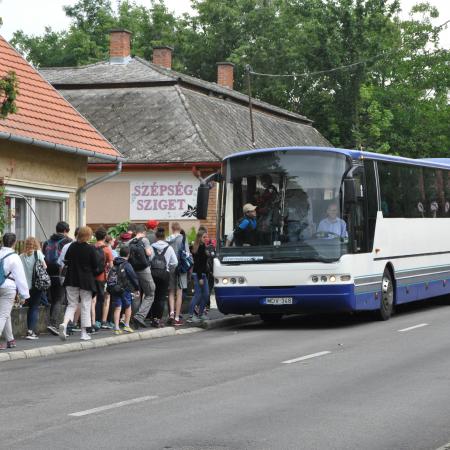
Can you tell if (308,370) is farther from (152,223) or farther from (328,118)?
(328,118)

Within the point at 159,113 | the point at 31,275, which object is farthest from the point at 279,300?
the point at 159,113

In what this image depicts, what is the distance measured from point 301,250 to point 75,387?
845 centimetres

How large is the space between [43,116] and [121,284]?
6.71m

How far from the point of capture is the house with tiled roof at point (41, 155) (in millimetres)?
23234

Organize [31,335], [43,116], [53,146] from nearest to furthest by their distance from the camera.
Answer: [31,335]
[53,146]
[43,116]

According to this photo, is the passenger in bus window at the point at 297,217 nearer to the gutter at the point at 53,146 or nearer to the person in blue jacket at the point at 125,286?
the person in blue jacket at the point at 125,286

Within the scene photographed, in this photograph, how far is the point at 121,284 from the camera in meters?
19.4

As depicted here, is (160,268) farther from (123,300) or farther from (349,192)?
(349,192)

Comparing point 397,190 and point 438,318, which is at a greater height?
point 397,190

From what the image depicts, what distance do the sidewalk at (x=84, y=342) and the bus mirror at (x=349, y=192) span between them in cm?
354

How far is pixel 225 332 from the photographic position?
68.7 ft

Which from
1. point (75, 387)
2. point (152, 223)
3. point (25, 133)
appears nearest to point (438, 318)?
point (152, 223)

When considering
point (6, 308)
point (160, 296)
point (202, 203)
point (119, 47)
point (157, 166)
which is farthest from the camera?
point (119, 47)

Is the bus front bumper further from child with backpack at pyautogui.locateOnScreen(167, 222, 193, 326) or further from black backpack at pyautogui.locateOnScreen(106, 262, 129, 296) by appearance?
black backpack at pyautogui.locateOnScreen(106, 262, 129, 296)
